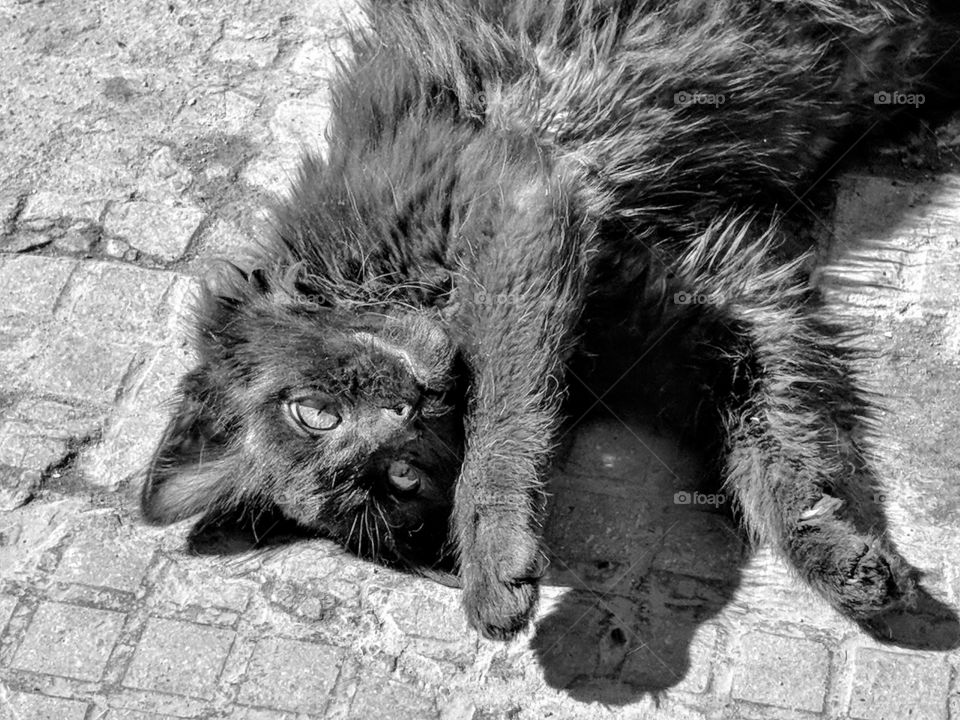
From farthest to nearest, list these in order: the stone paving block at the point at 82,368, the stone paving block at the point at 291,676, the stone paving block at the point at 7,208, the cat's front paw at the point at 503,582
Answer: the stone paving block at the point at 7,208, the stone paving block at the point at 82,368, the stone paving block at the point at 291,676, the cat's front paw at the point at 503,582

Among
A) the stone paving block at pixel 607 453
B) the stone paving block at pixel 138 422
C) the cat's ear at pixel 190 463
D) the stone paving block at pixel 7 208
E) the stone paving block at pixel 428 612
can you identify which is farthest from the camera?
the stone paving block at pixel 7 208

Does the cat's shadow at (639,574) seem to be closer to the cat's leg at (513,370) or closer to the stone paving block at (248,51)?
the cat's leg at (513,370)

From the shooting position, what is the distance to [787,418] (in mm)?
3400

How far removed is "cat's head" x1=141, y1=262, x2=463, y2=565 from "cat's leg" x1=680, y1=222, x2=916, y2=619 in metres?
0.93

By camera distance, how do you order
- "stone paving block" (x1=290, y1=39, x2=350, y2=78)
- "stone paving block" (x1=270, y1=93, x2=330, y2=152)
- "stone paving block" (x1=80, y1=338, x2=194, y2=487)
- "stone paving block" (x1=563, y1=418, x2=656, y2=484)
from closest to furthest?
"stone paving block" (x1=563, y1=418, x2=656, y2=484) → "stone paving block" (x1=80, y1=338, x2=194, y2=487) → "stone paving block" (x1=270, y1=93, x2=330, y2=152) → "stone paving block" (x1=290, y1=39, x2=350, y2=78)

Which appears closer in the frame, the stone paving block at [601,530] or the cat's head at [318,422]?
the cat's head at [318,422]

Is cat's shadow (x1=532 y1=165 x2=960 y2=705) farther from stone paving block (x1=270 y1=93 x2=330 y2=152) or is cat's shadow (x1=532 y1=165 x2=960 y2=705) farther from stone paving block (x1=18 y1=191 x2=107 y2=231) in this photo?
stone paving block (x1=18 y1=191 x2=107 y2=231)

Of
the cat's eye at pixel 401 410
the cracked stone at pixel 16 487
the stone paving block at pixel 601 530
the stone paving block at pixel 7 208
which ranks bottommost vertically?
the stone paving block at pixel 601 530

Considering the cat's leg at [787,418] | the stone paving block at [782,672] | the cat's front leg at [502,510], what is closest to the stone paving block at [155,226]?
the cat's front leg at [502,510]

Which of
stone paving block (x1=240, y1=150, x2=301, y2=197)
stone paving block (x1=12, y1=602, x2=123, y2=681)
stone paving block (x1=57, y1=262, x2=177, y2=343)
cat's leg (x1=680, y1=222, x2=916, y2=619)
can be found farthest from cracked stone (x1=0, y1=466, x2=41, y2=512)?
cat's leg (x1=680, y1=222, x2=916, y2=619)

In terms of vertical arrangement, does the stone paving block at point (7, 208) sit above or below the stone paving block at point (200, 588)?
above

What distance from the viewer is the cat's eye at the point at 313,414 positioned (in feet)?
10.6

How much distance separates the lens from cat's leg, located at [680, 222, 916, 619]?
3246mm

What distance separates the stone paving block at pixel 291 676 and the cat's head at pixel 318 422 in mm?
376
